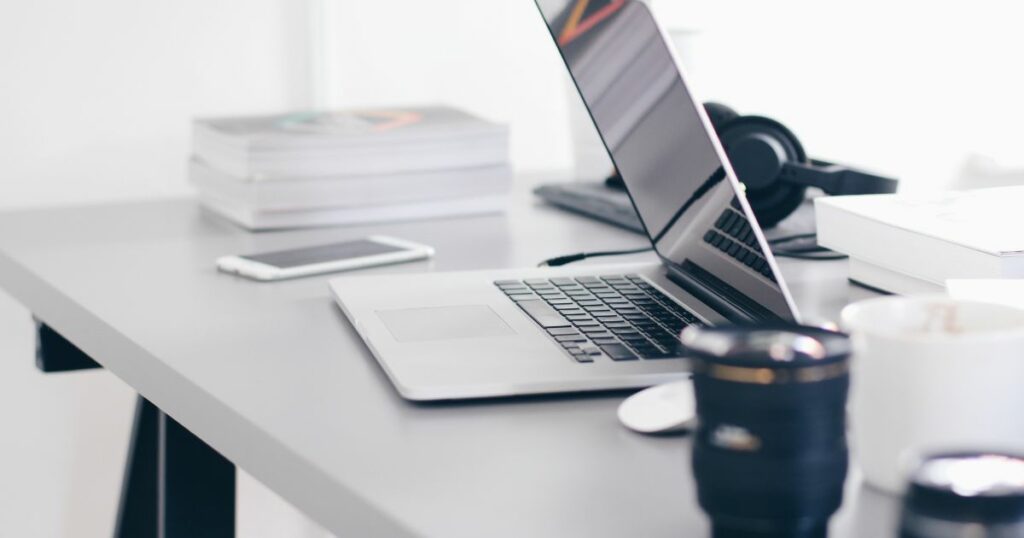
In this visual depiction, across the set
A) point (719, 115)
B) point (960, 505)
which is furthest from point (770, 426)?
point (719, 115)

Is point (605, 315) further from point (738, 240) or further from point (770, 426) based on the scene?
point (770, 426)

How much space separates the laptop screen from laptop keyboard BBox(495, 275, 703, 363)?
34 millimetres

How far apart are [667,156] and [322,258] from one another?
38 cm

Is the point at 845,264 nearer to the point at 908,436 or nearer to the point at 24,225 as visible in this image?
the point at 908,436

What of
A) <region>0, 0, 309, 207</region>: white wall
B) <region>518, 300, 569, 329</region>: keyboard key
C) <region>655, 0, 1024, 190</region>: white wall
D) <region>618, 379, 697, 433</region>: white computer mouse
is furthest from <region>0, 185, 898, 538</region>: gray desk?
<region>655, 0, 1024, 190</region>: white wall

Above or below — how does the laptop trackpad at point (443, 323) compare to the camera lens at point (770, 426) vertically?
below

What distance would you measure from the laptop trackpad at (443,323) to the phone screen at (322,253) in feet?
0.79

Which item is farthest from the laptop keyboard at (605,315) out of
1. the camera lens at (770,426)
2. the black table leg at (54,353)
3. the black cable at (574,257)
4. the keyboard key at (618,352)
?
the black table leg at (54,353)

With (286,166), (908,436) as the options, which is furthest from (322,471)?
(286,166)

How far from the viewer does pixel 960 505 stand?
1.13 ft

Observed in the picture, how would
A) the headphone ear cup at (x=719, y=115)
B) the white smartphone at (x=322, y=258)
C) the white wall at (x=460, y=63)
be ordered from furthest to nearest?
the white wall at (x=460, y=63), the headphone ear cup at (x=719, y=115), the white smartphone at (x=322, y=258)

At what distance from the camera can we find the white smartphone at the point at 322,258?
1.08 metres

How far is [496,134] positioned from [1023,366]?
3.09 feet

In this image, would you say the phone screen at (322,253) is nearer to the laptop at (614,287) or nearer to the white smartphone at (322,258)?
the white smartphone at (322,258)
